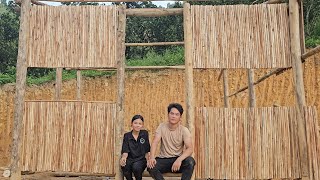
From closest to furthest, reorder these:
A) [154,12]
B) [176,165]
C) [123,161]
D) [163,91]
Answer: [176,165] < [123,161] < [154,12] < [163,91]

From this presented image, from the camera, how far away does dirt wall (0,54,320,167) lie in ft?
47.9

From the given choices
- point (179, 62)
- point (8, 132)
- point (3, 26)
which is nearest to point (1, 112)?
point (8, 132)

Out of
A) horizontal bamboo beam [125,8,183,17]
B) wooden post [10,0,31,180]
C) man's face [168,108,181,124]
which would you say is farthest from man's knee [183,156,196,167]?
wooden post [10,0,31,180]

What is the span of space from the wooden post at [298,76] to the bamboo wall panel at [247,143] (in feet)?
0.28

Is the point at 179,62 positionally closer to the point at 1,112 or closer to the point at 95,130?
the point at 1,112

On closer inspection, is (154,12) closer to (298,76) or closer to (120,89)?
(120,89)

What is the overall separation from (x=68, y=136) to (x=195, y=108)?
193 centimetres

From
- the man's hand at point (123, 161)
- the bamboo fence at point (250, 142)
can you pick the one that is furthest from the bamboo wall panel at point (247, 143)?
the man's hand at point (123, 161)

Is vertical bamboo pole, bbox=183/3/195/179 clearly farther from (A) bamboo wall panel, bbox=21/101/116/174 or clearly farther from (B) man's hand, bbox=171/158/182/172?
(A) bamboo wall panel, bbox=21/101/116/174

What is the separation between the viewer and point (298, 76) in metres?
5.57

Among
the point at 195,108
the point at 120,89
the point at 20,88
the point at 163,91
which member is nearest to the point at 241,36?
the point at 195,108

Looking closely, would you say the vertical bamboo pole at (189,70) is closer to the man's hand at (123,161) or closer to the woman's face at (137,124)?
the woman's face at (137,124)

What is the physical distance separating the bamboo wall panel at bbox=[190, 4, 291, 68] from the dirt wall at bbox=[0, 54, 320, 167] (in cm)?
912

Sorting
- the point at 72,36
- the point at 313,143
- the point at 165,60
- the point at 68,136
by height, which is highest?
the point at 165,60
